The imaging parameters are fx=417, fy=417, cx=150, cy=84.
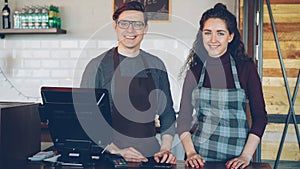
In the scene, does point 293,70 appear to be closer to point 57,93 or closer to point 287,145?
point 287,145

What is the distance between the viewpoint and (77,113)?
155 cm

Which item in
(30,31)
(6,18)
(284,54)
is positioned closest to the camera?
(284,54)

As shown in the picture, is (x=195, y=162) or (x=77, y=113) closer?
(x=77, y=113)

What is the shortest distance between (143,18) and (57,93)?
0.55 meters

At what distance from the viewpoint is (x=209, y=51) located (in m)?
1.85

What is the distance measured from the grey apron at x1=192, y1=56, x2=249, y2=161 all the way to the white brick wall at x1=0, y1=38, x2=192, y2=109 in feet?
6.63

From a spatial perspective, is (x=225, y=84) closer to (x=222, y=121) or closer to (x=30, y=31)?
(x=222, y=121)

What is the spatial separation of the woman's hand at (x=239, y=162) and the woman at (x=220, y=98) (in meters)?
0.07

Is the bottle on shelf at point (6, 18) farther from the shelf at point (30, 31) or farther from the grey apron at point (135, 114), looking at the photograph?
the grey apron at point (135, 114)

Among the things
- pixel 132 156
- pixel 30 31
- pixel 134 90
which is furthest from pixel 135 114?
pixel 30 31

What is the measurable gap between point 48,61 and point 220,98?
8.30 feet

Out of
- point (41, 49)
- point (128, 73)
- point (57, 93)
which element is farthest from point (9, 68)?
point (57, 93)

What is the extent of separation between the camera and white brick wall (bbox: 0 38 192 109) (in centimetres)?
389

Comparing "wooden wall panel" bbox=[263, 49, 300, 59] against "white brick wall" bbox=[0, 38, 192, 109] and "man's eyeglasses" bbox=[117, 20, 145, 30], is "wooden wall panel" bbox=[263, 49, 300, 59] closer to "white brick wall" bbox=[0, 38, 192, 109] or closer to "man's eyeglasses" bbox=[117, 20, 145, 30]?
"white brick wall" bbox=[0, 38, 192, 109]
